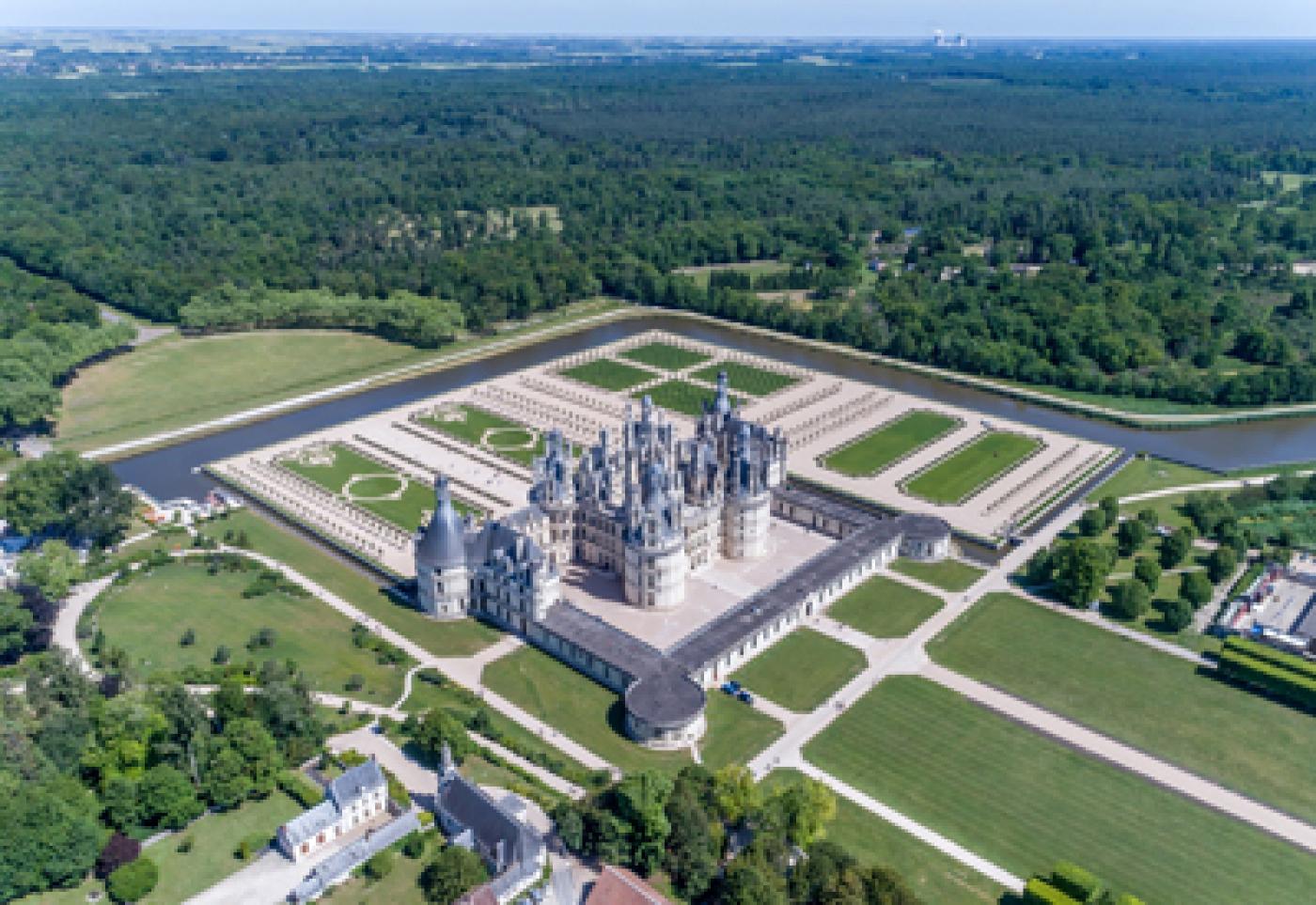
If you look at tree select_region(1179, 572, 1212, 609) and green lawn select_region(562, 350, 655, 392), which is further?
green lawn select_region(562, 350, 655, 392)

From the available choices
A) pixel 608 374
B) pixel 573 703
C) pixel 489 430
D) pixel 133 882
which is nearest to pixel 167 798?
pixel 133 882

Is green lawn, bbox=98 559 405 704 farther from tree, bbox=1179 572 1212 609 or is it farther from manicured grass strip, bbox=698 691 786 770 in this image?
tree, bbox=1179 572 1212 609

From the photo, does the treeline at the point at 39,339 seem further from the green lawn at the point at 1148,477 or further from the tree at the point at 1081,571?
the green lawn at the point at 1148,477

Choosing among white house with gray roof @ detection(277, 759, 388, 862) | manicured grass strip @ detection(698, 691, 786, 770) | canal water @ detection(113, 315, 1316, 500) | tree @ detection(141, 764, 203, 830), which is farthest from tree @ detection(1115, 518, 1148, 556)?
tree @ detection(141, 764, 203, 830)

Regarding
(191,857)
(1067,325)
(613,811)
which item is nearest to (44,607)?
(191,857)

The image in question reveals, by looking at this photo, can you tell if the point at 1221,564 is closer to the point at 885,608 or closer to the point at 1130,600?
the point at 1130,600

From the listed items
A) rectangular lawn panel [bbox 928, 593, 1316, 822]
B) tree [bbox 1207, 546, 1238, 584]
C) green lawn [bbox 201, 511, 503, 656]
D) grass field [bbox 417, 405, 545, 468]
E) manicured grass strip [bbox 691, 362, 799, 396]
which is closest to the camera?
rectangular lawn panel [bbox 928, 593, 1316, 822]
